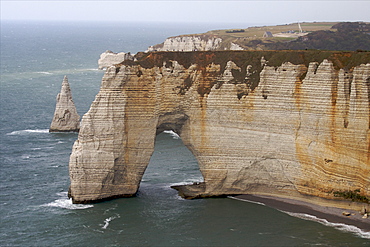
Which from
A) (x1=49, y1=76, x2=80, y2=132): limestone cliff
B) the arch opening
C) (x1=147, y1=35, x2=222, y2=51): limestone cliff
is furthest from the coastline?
(x1=147, y1=35, x2=222, y2=51): limestone cliff

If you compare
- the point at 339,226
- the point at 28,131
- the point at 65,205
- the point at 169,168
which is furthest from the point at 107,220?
the point at 28,131

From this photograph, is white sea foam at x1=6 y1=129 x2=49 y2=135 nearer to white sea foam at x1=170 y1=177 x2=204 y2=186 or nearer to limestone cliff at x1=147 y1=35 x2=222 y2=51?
white sea foam at x1=170 y1=177 x2=204 y2=186

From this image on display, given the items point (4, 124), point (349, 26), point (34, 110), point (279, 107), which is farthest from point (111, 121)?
point (349, 26)

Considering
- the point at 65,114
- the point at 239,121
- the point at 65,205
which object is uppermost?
the point at 239,121

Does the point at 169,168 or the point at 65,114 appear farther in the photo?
the point at 65,114

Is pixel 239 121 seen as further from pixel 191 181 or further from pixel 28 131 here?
pixel 28 131

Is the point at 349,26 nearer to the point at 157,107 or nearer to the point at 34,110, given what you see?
the point at 34,110
